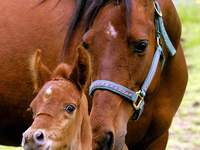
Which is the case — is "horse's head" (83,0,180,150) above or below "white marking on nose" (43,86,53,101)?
below

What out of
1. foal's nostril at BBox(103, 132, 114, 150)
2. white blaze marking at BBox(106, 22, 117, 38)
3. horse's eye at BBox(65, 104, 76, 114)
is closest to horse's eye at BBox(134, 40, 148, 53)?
white blaze marking at BBox(106, 22, 117, 38)

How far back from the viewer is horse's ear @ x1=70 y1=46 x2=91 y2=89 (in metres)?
4.39

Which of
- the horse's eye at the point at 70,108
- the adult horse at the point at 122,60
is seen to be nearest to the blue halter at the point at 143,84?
the adult horse at the point at 122,60

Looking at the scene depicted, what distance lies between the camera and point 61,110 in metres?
4.14

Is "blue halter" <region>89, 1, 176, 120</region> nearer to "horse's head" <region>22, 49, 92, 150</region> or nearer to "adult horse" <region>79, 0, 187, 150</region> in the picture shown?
"adult horse" <region>79, 0, 187, 150</region>

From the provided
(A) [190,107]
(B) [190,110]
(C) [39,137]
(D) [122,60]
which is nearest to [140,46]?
(D) [122,60]

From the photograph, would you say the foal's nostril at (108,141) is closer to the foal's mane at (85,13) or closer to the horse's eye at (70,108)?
the horse's eye at (70,108)

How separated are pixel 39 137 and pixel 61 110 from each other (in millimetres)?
258

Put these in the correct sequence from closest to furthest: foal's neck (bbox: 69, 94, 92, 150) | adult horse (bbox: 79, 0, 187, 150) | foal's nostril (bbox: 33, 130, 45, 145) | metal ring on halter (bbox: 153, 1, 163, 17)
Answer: foal's nostril (bbox: 33, 130, 45, 145) < foal's neck (bbox: 69, 94, 92, 150) < adult horse (bbox: 79, 0, 187, 150) < metal ring on halter (bbox: 153, 1, 163, 17)

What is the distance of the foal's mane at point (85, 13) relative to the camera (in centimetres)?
510

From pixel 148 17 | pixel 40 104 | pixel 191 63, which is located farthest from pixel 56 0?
pixel 191 63

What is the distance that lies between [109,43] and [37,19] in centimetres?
71

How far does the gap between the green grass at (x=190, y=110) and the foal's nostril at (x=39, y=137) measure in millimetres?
4500

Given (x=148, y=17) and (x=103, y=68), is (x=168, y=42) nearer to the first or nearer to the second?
(x=148, y=17)
